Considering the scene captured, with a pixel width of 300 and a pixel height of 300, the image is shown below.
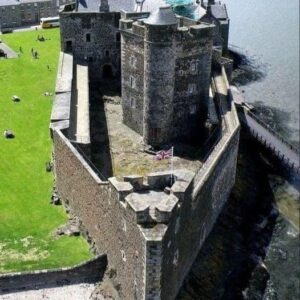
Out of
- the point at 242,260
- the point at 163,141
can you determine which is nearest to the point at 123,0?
the point at 163,141

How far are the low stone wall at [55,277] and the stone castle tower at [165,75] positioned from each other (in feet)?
39.7

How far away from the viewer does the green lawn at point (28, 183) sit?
2503 centimetres

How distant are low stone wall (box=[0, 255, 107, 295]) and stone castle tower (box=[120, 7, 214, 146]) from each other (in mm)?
12101

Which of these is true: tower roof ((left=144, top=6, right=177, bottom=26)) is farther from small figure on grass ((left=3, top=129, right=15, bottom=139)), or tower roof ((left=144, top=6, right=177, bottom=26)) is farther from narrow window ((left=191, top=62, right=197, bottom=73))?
small figure on grass ((left=3, top=129, right=15, bottom=139))

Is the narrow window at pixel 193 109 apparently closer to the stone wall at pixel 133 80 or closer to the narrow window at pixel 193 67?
the narrow window at pixel 193 67

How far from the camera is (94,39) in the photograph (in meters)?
46.7

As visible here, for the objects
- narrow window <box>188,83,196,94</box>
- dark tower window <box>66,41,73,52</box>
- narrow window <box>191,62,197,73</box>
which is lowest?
narrow window <box>188,83,196,94</box>

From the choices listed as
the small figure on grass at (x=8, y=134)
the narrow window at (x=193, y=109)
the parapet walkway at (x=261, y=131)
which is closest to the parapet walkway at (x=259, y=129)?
the parapet walkway at (x=261, y=131)

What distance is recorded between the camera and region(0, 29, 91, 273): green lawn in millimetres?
25034

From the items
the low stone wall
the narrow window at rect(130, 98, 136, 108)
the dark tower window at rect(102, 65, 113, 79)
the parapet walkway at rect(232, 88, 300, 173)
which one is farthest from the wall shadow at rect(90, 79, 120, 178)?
the parapet walkway at rect(232, 88, 300, 173)

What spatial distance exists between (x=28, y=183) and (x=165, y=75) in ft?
33.5

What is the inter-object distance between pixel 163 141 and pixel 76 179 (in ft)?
30.1

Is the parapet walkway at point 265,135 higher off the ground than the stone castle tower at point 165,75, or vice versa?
the stone castle tower at point 165,75

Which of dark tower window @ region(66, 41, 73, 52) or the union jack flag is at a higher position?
dark tower window @ region(66, 41, 73, 52)
